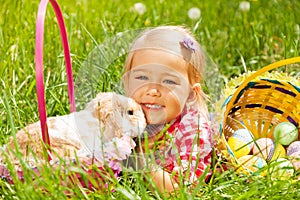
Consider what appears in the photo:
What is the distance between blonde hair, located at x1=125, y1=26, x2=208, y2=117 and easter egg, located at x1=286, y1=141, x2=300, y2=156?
1.19 ft

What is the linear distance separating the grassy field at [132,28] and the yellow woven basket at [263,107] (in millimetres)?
265

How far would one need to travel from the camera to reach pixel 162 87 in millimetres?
1975

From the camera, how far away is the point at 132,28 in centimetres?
294

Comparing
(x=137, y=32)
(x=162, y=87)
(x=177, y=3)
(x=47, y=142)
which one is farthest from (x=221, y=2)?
(x=47, y=142)

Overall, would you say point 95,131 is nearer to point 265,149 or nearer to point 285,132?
point 265,149

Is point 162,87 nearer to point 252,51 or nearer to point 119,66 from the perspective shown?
point 119,66

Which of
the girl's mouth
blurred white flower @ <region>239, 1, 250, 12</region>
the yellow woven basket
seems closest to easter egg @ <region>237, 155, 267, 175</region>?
the yellow woven basket

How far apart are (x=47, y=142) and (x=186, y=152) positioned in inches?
17.1

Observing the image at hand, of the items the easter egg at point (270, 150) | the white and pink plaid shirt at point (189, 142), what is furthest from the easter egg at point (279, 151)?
the white and pink plaid shirt at point (189, 142)

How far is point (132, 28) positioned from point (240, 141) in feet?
3.09

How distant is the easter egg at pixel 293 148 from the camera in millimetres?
2256

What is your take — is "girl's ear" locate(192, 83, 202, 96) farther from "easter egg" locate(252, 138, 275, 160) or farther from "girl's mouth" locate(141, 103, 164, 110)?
"easter egg" locate(252, 138, 275, 160)

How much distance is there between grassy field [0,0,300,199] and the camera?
1.94 metres

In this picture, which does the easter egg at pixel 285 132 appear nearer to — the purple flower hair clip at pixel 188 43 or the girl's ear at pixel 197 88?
the girl's ear at pixel 197 88
